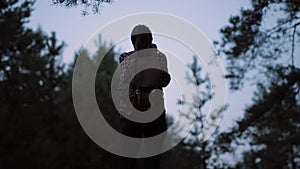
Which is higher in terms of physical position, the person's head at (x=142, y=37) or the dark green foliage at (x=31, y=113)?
the dark green foliage at (x=31, y=113)

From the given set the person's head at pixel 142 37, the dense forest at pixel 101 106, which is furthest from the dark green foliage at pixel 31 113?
the person's head at pixel 142 37

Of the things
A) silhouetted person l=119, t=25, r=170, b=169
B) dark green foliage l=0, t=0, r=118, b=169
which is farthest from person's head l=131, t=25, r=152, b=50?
dark green foliage l=0, t=0, r=118, b=169

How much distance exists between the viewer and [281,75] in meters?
9.82

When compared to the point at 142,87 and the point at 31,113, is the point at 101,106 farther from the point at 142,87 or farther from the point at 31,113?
the point at 142,87

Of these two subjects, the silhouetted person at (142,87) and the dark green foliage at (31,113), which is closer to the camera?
the silhouetted person at (142,87)

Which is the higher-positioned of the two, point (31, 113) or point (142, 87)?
point (31, 113)

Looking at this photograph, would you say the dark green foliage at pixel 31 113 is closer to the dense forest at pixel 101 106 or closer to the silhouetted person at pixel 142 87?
the dense forest at pixel 101 106

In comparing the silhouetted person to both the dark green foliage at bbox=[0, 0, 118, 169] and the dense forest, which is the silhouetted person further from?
the dark green foliage at bbox=[0, 0, 118, 169]

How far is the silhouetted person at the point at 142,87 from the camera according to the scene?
287cm

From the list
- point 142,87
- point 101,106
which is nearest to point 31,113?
point 101,106

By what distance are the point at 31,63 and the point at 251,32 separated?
33.0 feet

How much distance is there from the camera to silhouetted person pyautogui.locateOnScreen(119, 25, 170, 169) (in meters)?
2.87

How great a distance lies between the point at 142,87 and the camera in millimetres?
2885

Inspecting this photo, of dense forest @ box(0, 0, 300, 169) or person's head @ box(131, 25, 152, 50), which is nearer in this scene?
person's head @ box(131, 25, 152, 50)
